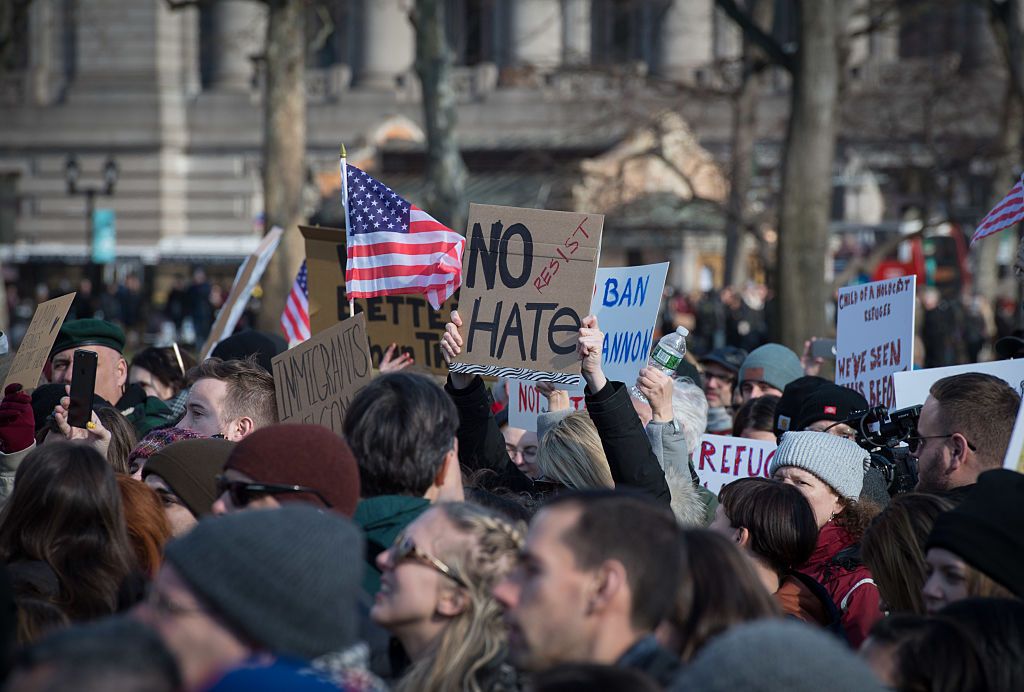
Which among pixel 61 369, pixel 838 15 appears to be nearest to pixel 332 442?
pixel 61 369

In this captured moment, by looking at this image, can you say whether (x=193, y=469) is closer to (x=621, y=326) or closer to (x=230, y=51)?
(x=621, y=326)

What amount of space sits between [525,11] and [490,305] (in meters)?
41.6

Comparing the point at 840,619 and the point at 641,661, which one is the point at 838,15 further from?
the point at 641,661

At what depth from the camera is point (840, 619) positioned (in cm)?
445

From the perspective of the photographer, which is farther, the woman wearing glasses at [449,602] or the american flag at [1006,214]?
the american flag at [1006,214]

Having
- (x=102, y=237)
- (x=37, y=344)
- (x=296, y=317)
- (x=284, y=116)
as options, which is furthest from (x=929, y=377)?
(x=102, y=237)

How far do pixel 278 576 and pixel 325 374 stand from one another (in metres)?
3.03

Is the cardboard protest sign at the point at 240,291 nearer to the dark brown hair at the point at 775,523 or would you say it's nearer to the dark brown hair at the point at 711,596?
the dark brown hair at the point at 775,523

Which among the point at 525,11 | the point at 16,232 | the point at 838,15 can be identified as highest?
the point at 525,11

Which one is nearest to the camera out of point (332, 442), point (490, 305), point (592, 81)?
point (332, 442)

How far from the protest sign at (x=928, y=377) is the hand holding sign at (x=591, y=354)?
1344 millimetres

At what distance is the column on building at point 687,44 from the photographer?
44.1 meters

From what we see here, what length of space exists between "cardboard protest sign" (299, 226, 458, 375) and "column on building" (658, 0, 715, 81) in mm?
37612

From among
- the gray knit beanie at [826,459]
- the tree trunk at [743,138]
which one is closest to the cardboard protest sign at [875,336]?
the gray knit beanie at [826,459]
